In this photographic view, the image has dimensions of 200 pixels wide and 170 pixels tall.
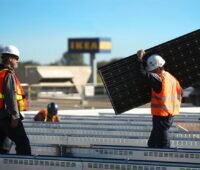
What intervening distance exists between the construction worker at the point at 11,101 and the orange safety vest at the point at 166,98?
1773 mm

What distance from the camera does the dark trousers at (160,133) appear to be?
7074mm

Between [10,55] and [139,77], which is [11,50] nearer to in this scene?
[10,55]

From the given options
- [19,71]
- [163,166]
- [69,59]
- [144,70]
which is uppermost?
[69,59]

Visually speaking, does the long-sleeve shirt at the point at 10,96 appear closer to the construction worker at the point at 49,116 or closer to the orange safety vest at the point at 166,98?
the orange safety vest at the point at 166,98

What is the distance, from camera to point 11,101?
630 centimetres

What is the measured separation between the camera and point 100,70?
822 centimetres

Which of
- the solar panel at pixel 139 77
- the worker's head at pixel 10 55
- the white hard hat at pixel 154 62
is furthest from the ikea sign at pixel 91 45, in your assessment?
the worker's head at pixel 10 55

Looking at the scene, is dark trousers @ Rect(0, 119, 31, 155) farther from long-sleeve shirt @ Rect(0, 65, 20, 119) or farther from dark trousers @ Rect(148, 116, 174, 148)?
dark trousers @ Rect(148, 116, 174, 148)

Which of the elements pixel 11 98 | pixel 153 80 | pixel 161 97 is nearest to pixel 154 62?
pixel 153 80

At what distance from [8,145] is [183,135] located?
8.78 ft

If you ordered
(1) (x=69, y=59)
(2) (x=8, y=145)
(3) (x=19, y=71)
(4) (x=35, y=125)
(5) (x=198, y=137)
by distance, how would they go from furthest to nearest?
1. (1) (x=69, y=59)
2. (3) (x=19, y=71)
3. (4) (x=35, y=125)
4. (5) (x=198, y=137)
5. (2) (x=8, y=145)

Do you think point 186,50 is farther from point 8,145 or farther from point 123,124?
point 8,145

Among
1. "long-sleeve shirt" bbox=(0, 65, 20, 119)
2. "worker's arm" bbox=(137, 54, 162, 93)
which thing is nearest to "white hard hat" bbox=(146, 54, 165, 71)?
"worker's arm" bbox=(137, 54, 162, 93)

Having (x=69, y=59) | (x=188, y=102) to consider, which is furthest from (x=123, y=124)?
(x=69, y=59)
